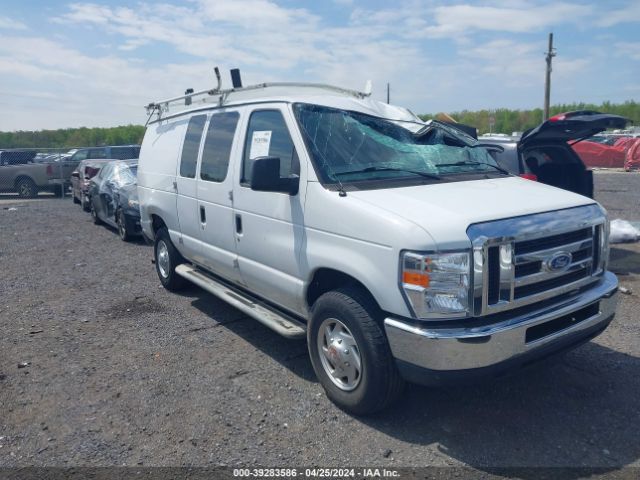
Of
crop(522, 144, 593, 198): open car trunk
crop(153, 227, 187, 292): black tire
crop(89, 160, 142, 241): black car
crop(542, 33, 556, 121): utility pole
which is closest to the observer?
crop(153, 227, 187, 292): black tire

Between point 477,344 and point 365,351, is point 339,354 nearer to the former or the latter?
point 365,351

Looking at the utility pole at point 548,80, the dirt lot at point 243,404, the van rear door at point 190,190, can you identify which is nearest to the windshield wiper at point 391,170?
the dirt lot at point 243,404

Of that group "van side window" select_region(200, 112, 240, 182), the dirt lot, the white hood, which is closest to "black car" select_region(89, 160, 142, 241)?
the dirt lot

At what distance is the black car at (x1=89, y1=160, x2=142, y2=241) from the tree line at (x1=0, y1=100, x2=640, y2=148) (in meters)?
41.3

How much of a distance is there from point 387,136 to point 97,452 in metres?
3.04

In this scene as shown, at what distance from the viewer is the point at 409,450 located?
11.3 feet

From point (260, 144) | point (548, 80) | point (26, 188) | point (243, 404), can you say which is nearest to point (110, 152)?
point (26, 188)

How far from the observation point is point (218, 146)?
5.31 meters

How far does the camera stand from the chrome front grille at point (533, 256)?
326 cm

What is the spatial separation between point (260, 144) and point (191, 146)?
143 centimetres

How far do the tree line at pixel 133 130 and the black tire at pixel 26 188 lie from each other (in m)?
31.3

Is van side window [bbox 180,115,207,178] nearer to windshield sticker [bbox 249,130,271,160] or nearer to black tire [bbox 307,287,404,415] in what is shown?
windshield sticker [bbox 249,130,271,160]

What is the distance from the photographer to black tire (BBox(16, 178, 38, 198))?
21.2 metres

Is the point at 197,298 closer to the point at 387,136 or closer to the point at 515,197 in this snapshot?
the point at 387,136
